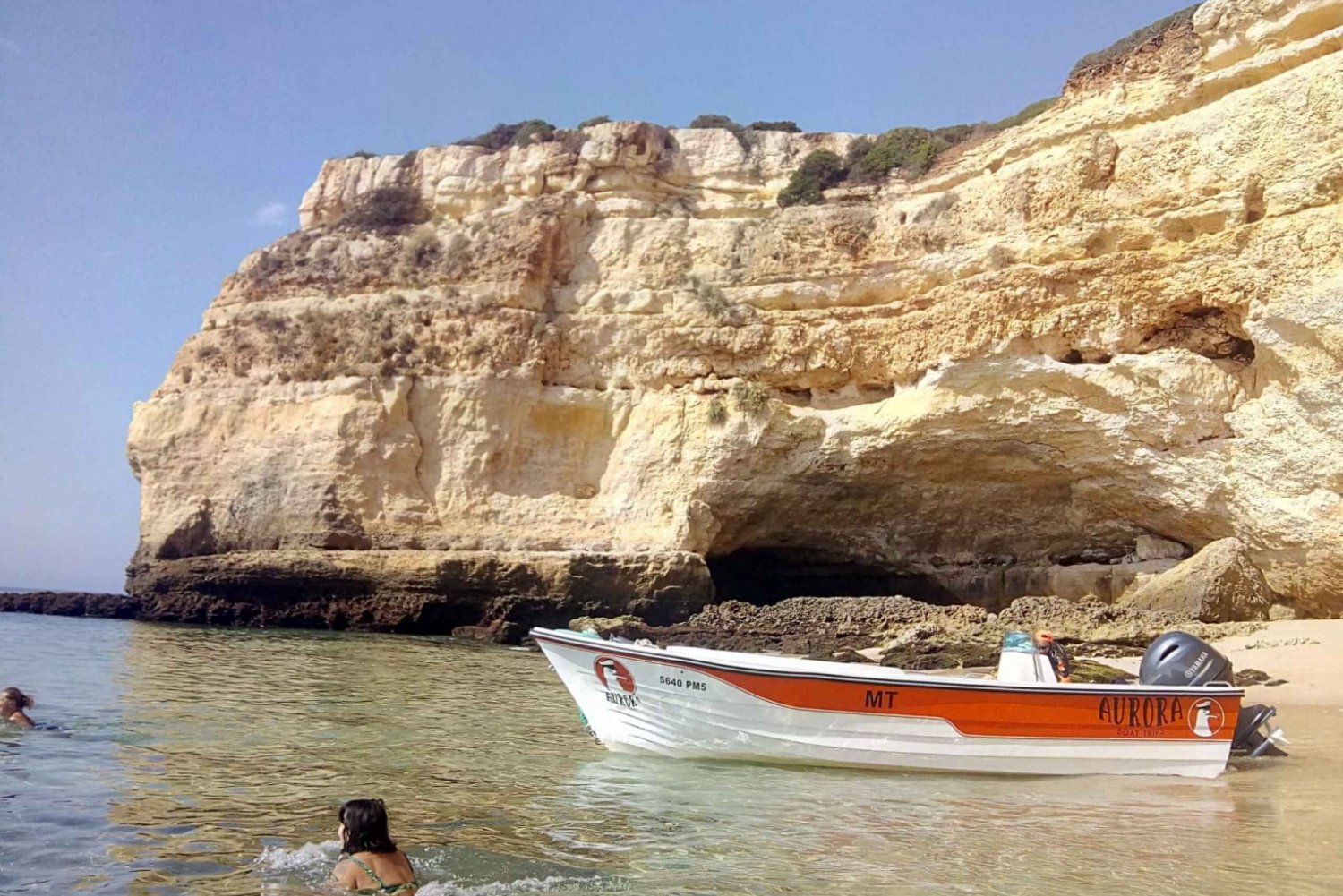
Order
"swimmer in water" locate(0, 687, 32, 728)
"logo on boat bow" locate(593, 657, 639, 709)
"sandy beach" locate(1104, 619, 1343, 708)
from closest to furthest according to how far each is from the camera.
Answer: "logo on boat bow" locate(593, 657, 639, 709) < "swimmer in water" locate(0, 687, 32, 728) < "sandy beach" locate(1104, 619, 1343, 708)

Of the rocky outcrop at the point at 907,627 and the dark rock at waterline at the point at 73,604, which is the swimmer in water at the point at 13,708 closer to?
the rocky outcrop at the point at 907,627

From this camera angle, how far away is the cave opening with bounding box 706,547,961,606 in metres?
23.4

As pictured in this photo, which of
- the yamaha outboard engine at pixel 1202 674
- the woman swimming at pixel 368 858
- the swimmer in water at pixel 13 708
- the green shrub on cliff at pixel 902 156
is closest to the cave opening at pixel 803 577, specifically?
the green shrub on cliff at pixel 902 156

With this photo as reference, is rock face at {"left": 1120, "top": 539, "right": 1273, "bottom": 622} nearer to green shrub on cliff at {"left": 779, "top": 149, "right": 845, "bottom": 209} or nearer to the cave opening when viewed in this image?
the cave opening

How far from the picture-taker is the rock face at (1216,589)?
14.9 m

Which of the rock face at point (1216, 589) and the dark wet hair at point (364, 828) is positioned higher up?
the rock face at point (1216, 589)

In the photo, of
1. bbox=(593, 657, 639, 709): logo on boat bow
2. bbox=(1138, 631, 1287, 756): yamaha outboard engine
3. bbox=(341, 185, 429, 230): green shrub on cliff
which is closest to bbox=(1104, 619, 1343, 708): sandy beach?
bbox=(1138, 631, 1287, 756): yamaha outboard engine

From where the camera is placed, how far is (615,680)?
319 inches

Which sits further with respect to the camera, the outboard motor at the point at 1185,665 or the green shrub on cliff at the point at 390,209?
the green shrub on cliff at the point at 390,209

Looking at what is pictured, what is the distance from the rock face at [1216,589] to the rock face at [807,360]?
712 mm

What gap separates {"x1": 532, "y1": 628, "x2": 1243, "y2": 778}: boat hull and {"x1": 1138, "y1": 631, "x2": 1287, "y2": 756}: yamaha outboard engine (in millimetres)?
336

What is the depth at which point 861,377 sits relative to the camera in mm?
21250

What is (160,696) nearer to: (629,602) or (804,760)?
(804,760)

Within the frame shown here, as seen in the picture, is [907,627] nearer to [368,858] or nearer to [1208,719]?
[1208,719]
